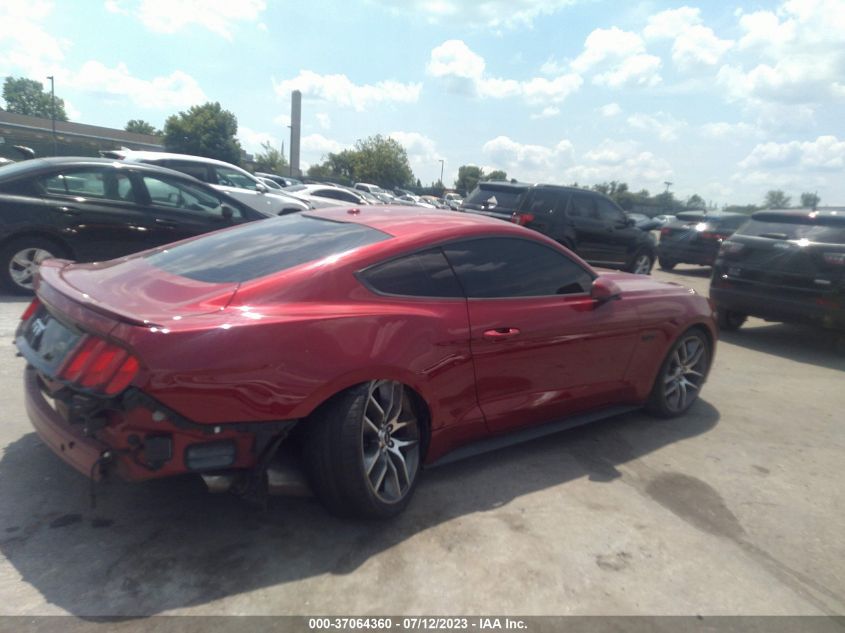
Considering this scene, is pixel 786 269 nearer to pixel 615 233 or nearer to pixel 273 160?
pixel 615 233

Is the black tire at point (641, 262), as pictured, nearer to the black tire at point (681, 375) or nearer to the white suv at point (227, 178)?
the white suv at point (227, 178)

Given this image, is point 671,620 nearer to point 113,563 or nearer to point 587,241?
point 113,563

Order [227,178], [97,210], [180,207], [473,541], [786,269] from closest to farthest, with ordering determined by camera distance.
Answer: [473,541]
[97,210]
[786,269]
[180,207]
[227,178]

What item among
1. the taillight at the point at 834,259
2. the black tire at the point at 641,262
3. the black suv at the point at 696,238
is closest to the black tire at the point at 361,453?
the taillight at the point at 834,259

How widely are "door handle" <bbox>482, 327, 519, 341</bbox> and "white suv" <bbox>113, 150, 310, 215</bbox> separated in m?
8.83

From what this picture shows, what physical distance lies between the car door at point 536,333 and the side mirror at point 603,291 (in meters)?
0.04

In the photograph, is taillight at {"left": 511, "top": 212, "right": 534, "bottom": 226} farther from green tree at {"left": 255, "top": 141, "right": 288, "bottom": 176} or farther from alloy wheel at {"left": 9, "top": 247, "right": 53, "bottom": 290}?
green tree at {"left": 255, "top": 141, "right": 288, "bottom": 176}

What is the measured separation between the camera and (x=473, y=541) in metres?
3.00

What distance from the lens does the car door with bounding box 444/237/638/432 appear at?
11.5 ft

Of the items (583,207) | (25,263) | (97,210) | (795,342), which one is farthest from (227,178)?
(795,342)

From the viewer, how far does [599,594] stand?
8.86 ft

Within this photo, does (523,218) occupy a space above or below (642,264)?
above

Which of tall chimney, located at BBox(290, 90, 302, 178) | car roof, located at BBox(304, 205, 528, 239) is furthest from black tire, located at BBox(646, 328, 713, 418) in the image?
tall chimney, located at BBox(290, 90, 302, 178)

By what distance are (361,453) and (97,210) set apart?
5.71 metres
